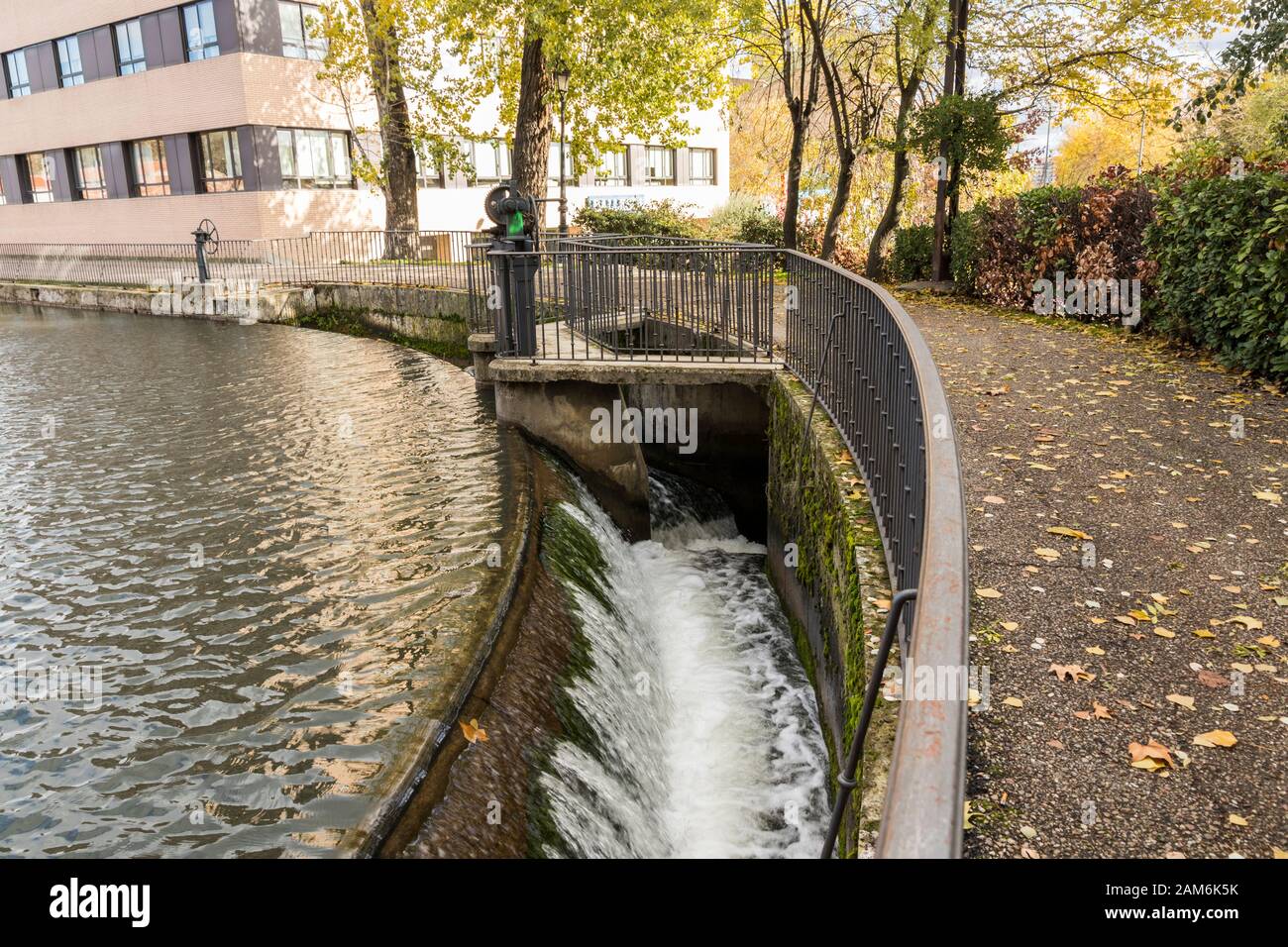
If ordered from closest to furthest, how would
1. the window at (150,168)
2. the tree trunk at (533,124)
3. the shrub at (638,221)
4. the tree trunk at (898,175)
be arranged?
the tree trunk at (898,175) < the tree trunk at (533,124) < the shrub at (638,221) < the window at (150,168)

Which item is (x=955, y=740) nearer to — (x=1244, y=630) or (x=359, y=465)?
(x=1244, y=630)

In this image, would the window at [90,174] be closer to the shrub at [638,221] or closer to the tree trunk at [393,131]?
the tree trunk at [393,131]

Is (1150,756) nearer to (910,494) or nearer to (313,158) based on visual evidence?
(910,494)

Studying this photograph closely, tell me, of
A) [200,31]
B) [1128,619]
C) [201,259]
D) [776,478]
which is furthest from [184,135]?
[1128,619]

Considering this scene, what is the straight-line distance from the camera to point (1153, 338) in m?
11.7

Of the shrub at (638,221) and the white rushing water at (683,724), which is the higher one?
the shrub at (638,221)

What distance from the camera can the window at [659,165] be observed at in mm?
41125

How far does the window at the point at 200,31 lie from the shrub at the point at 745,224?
591 inches

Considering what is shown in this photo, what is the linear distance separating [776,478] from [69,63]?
115 ft

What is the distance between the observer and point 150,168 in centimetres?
3197

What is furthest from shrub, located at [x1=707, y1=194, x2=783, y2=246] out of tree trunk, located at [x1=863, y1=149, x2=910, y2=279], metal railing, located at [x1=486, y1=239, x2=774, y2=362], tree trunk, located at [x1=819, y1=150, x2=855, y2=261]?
metal railing, located at [x1=486, y1=239, x2=774, y2=362]

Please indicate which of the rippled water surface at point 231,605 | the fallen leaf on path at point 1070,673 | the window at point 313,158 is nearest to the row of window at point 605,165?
the window at point 313,158

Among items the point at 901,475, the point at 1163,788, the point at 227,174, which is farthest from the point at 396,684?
the point at 227,174

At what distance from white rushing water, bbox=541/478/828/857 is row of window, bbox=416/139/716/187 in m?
18.8
